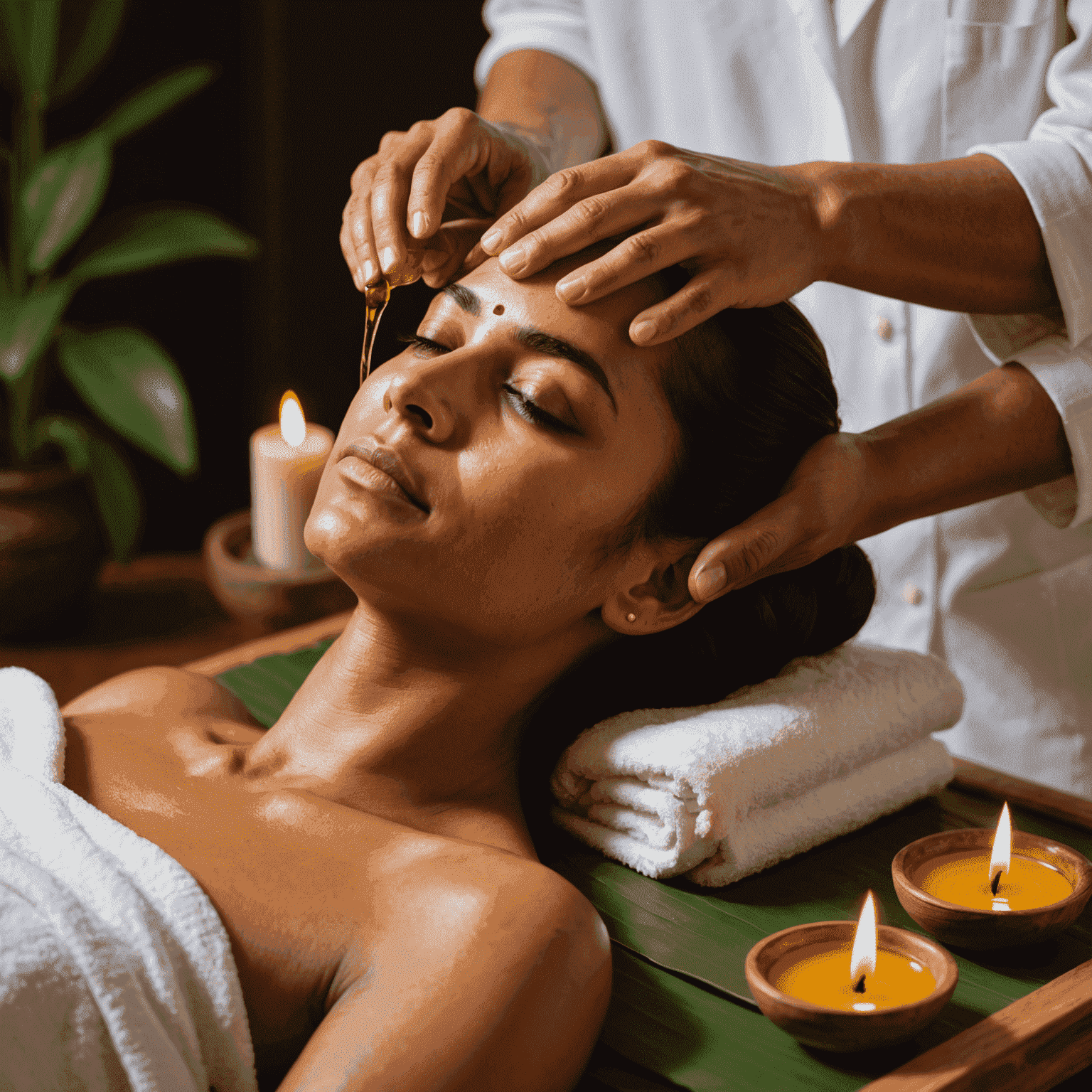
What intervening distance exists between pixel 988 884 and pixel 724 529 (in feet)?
1.36

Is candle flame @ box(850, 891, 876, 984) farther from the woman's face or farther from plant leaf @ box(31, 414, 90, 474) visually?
plant leaf @ box(31, 414, 90, 474)

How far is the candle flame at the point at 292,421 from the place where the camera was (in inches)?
74.9

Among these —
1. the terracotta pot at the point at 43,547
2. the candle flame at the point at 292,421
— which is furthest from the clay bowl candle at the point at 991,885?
the terracotta pot at the point at 43,547

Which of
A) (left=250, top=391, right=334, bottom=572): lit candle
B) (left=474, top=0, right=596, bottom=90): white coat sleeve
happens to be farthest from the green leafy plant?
(left=474, top=0, right=596, bottom=90): white coat sleeve

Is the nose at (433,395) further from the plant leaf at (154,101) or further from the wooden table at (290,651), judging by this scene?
the plant leaf at (154,101)

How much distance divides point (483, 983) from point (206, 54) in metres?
2.41

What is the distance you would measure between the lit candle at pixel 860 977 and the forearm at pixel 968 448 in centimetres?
44

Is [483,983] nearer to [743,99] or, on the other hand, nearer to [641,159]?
[641,159]

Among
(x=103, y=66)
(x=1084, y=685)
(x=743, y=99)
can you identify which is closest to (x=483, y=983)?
(x=1084, y=685)

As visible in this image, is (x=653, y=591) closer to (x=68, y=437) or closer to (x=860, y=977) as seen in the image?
(x=860, y=977)

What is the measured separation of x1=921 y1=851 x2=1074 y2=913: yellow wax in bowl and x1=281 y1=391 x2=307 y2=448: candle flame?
1132 millimetres

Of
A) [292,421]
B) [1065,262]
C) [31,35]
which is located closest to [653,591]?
[1065,262]

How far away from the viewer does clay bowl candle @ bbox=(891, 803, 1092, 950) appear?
3.62 feet

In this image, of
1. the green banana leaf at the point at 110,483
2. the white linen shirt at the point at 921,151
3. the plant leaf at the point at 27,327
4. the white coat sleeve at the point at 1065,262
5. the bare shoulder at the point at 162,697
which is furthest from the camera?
the green banana leaf at the point at 110,483
